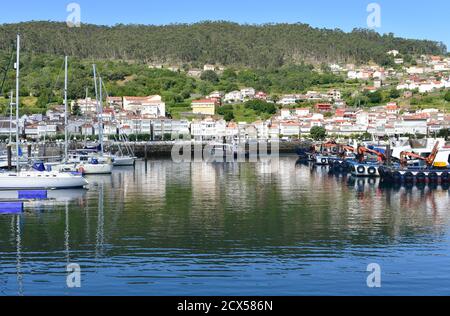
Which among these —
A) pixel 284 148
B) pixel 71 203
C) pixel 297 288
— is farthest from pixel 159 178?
pixel 284 148

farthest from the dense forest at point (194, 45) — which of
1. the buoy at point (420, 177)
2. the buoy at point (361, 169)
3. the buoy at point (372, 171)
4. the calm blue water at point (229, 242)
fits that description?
the calm blue water at point (229, 242)

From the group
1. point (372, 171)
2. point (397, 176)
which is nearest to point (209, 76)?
point (372, 171)

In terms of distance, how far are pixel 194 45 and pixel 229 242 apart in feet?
537

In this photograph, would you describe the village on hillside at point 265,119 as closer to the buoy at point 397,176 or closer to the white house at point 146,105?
the white house at point 146,105

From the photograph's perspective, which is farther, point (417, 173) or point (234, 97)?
point (234, 97)

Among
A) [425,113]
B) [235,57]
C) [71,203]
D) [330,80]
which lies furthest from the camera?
[235,57]

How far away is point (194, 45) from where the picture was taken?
18350 cm

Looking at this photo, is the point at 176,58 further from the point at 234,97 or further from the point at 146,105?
the point at 146,105

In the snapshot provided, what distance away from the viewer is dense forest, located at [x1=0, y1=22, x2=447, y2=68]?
171250 mm

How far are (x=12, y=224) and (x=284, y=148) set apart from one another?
Answer: 6752cm

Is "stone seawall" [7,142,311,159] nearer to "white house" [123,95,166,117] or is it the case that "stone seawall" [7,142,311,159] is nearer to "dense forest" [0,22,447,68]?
"white house" [123,95,166,117]

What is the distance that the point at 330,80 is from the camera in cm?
16038

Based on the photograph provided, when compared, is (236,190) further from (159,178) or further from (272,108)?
(272,108)

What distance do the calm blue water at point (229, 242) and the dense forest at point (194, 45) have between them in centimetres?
Answer: 13592
